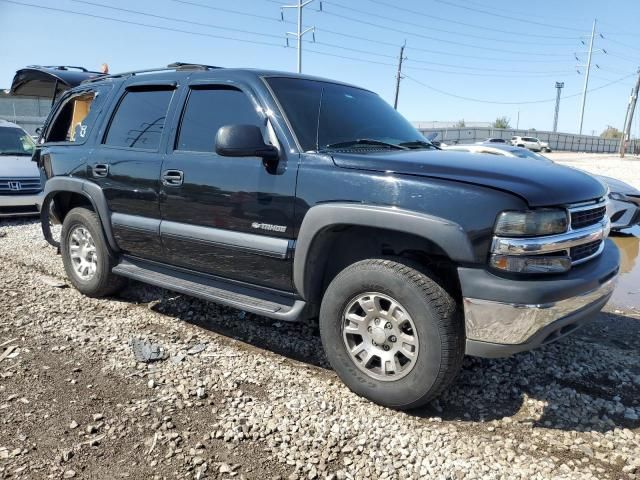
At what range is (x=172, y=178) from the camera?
372 cm

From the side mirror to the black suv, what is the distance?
0.01 meters

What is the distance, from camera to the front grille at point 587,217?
276 cm

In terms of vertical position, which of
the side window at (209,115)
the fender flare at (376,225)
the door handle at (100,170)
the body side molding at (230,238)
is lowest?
the body side molding at (230,238)

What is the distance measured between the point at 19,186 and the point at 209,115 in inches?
246

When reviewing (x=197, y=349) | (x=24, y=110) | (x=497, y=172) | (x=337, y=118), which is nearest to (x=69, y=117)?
(x=197, y=349)

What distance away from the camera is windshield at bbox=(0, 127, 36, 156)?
926cm

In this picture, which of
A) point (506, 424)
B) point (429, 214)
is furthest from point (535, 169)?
point (506, 424)

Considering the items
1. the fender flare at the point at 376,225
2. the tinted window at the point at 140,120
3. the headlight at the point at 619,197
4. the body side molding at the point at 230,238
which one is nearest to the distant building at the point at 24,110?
the tinted window at the point at 140,120

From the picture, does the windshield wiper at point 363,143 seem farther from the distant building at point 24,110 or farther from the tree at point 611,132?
the tree at point 611,132

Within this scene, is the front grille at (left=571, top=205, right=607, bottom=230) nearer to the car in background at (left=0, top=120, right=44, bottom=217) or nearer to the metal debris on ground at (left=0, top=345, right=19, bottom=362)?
the metal debris on ground at (left=0, top=345, right=19, bottom=362)

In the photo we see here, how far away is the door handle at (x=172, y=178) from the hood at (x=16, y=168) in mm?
5966

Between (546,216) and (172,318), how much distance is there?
3.12 m

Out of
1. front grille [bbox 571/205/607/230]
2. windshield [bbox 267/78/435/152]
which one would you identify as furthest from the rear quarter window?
front grille [bbox 571/205/607/230]

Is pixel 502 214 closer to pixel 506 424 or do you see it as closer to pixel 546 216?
pixel 546 216
